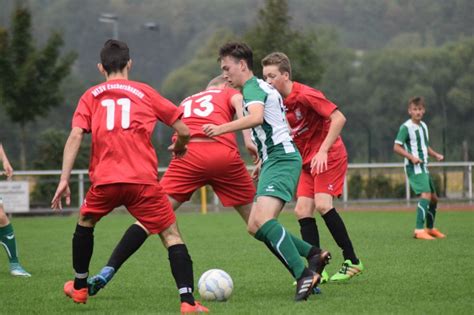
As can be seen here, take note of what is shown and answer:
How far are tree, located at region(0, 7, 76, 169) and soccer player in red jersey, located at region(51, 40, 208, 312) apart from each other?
23.7m

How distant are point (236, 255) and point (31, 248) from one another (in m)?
3.51

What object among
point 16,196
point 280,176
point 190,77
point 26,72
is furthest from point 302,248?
point 190,77

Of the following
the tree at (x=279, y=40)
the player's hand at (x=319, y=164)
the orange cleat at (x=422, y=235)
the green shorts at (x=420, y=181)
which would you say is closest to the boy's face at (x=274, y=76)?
the player's hand at (x=319, y=164)

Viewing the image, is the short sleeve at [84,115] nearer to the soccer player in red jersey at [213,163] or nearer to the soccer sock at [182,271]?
the soccer sock at [182,271]

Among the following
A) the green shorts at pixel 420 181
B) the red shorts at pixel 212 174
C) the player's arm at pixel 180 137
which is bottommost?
the green shorts at pixel 420 181

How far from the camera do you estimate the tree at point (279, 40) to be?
30.9 m

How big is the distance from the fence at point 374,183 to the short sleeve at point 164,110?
56.2 ft

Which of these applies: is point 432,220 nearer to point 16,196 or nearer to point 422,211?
point 422,211

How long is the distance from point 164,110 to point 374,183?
67.7 ft

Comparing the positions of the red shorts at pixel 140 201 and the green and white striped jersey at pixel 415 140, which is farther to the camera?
the green and white striped jersey at pixel 415 140

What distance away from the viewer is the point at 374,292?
7.64m

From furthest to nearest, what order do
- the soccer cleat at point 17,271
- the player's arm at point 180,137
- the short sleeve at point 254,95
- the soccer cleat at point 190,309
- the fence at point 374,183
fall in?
the fence at point 374,183 < the soccer cleat at point 17,271 < the short sleeve at point 254,95 < the player's arm at point 180,137 < the soccer cleat at point 190,309

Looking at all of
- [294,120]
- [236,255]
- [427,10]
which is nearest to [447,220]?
[236,255]

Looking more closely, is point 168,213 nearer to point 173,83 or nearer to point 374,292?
point 374,292
